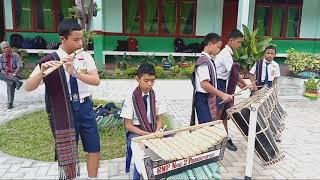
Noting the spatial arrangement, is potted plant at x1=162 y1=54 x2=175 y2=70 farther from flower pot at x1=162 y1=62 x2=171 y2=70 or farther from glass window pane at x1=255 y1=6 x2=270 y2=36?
glass window pane at x1=255 y1=6 x2=270 y2=36

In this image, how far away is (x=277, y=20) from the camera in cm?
1230

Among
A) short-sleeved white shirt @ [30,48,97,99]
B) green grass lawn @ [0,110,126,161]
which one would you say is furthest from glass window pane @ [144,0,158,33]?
short-sleeved white shirt @ [30,48,97,99]

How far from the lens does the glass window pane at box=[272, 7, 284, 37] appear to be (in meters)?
12.2

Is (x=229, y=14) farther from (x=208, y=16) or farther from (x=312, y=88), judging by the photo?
(x=312, y=88)

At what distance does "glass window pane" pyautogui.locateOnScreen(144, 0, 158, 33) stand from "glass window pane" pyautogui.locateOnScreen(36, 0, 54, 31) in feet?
10.5

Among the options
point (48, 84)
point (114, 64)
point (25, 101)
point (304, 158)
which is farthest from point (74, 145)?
point (114, 64)

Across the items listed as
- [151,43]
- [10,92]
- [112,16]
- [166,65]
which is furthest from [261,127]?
[112,16]

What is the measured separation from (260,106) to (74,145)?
1.97m

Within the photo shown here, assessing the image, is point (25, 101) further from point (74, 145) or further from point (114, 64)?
point (74, 145)

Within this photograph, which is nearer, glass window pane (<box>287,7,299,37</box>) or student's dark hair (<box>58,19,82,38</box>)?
student's dark hair (<box>58,19,82,38</box>)

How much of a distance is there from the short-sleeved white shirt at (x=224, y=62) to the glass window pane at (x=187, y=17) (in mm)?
7515

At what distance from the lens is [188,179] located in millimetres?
2852

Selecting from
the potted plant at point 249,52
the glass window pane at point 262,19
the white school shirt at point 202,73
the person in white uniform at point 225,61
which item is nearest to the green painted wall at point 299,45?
the glass window pane at point 262,19

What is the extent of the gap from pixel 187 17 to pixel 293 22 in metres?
4.11
